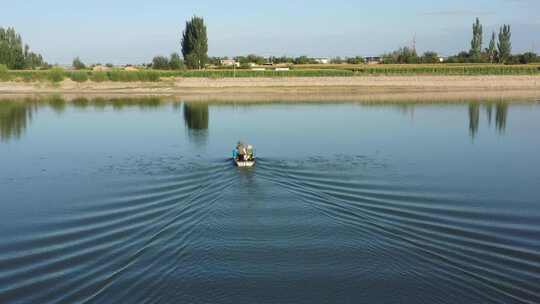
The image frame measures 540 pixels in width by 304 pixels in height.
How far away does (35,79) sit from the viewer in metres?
88.6

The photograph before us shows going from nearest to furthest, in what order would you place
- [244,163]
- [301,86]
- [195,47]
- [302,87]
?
[244,163]
[302,87]
[301,86]
[195,47]

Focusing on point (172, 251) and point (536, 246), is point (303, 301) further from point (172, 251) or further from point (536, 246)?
point (536, 246)

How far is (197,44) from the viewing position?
104 m

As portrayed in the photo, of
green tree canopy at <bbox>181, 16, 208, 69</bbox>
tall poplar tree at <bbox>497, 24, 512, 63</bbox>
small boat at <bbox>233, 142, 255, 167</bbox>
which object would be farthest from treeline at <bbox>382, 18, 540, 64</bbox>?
small boat at <bbox>233, 142, 255, 167</bbox>

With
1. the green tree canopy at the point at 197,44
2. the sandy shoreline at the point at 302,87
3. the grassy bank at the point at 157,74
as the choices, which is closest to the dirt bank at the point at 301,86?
the sandy shoreline at the point at 302,87

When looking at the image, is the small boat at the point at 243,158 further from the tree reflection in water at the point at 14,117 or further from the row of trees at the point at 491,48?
the row of trees at the point at 491,48

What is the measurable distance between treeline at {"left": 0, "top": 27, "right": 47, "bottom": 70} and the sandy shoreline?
17.4 m

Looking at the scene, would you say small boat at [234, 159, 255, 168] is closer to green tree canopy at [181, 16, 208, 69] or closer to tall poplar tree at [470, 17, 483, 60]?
green tree canopy at [181, 16, 208, 69]

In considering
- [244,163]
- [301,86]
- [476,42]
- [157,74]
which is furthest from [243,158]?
[476,42]

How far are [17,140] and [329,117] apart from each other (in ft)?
84.3

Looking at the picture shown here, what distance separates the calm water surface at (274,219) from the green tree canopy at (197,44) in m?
67.9

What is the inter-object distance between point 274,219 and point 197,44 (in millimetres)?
90164

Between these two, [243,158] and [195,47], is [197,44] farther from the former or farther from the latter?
[243,158]

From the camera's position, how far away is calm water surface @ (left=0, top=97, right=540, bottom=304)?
13.1 m
